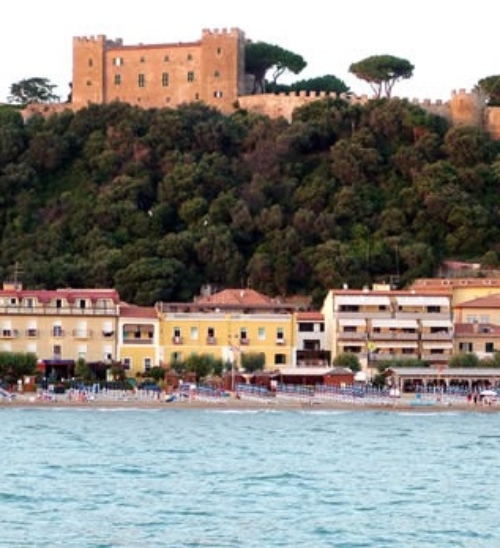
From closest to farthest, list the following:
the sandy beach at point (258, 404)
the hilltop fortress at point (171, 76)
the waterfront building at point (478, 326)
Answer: the sandy beach at point (258, 404) < the waterfront building at point (478, 326) < the hilltop fortress at point (171, 76)

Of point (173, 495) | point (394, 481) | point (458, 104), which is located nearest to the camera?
point (173, 495)

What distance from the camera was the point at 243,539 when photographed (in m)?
39.6

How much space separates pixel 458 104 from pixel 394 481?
6011 centimetres

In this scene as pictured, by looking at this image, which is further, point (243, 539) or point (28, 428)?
point (28, 428)

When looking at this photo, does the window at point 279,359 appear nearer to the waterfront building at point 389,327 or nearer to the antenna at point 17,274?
the waterfront building at point 389,327

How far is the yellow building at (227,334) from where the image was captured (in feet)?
270

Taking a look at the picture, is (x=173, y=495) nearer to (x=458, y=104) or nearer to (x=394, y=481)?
(x=394, y=481)

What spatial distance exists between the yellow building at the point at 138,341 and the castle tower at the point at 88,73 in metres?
30.3

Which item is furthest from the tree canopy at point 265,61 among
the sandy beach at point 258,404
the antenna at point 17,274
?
the sandy beach at point 258,404

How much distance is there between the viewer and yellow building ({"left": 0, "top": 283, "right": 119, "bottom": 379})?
81500 millimetres

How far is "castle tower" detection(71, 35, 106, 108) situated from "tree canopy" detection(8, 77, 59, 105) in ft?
26.4

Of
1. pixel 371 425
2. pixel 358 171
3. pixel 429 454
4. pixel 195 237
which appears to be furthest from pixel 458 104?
pixel 429 454

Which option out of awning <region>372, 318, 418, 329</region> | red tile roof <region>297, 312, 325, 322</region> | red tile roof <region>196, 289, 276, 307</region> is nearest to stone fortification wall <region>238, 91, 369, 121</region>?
red tile roof <region>196, 289, 276, 307</region>

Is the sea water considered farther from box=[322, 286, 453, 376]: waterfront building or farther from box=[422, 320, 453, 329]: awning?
box=[422, 320, 453, 329]: awning
